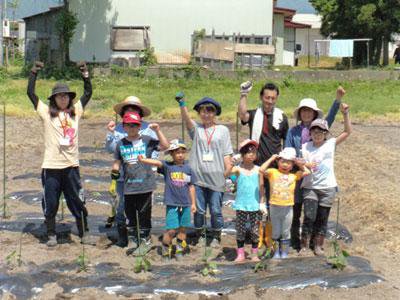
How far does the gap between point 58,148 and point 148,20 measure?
21054mm

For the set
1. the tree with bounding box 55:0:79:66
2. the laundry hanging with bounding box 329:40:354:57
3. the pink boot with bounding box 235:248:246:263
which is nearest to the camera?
the pink boot with bounding box 235:248:246:263

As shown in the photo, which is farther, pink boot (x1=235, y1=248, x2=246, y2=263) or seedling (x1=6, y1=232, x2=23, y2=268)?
pink boot (x1=235, y1=248, x2=246, y2=263)

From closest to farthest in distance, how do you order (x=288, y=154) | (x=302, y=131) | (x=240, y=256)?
(x=288, y=154) → (x=240, y=256) → (x=302, y=131)

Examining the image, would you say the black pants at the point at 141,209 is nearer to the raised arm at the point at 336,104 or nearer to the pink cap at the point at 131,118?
the pink cap at the point at 131,118

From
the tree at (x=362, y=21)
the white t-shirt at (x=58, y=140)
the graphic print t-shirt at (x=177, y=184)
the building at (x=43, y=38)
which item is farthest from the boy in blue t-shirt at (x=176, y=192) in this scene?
the tree at (x=362, y=21)

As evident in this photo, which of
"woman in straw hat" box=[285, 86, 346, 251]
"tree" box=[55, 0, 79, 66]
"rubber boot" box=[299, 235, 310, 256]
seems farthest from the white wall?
"rubber boot" box=[299, 235, 310, 256]

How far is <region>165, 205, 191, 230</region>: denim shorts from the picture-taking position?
5.52 meters

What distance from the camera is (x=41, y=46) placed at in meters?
27.5

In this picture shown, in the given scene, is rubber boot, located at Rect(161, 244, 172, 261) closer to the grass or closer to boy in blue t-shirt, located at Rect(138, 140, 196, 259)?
boy in blue t-shirt, located at Rect(138, 140, 196, 259)

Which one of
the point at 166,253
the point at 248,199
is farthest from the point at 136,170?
the point at 248,199

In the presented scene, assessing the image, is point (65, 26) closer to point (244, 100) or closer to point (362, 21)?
point (362, 21)

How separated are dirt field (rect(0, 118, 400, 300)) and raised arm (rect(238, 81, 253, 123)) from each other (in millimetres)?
1185

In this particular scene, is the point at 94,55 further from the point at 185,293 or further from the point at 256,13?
the point at 185,293

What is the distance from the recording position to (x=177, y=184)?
550 cm
